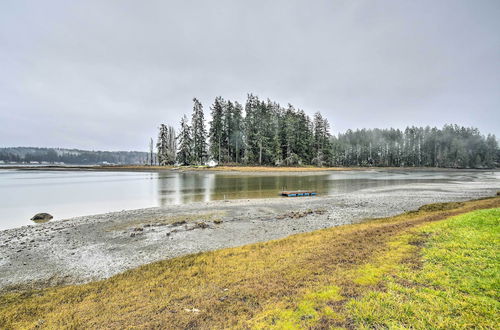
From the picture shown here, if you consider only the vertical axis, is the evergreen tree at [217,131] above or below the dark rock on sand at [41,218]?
above

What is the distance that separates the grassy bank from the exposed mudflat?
1.42 meters

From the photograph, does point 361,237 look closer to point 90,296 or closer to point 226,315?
point 226,315

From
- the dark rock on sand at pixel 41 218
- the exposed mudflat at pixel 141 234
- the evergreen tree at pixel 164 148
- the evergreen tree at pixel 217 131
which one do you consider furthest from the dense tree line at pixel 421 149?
the dark rock on sand at pixel 41 218

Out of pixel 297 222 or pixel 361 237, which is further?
pixel 297 222

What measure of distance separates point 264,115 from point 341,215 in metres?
66.8

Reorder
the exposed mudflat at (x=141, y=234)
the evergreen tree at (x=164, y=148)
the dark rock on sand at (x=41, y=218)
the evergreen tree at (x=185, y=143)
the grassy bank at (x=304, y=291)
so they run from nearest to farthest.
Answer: the grassy bank at (x=304, y=291) < the exposed mudflat at (x=141, y=234) < the dark rock on sand at (x=41, y=218) < the evergreen tree at (x=185, y=143) < the evergreen tree at (x=164, y=148)

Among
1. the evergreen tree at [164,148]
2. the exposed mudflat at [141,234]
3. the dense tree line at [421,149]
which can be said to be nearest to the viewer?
the exposed mudflat at [141,234]

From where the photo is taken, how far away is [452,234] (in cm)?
779

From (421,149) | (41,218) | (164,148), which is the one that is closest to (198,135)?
(164,148)

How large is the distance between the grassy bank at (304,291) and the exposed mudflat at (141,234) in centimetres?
142

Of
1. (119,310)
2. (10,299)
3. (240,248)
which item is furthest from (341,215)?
(10,299)

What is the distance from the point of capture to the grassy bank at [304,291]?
4.17 meters

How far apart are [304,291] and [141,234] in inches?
369

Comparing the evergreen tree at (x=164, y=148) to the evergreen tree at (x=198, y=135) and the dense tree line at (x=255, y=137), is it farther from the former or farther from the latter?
the evergreen tree at (x=198, y=135)
